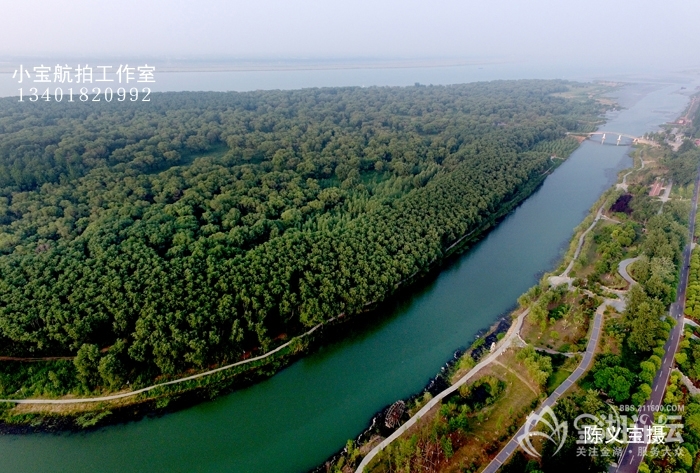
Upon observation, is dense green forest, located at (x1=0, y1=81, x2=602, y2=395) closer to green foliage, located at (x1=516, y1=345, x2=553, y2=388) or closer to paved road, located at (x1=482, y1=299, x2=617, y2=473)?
green foliage, located at (x1=516, y1=345, x2=553, y2=388)

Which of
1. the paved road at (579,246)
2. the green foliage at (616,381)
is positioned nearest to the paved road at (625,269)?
the paved road at (579,246)

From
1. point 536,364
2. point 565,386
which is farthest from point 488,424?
point 565,386

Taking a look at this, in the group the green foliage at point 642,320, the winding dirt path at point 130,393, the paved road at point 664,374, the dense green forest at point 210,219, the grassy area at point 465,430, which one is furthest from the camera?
the green foliage at point 642,320

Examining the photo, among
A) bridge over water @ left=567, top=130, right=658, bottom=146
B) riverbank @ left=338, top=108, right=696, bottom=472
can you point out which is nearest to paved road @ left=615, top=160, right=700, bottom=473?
riverbank @ left=338, top=108, right=696, bottom=472

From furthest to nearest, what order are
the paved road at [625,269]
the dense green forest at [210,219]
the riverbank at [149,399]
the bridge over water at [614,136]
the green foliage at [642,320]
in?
the bridge over water at [614,136] → the paved road at [625,269] → the green foliage at [642,320] → the dense green forest at [210,219] → the riverbank at [149,399]

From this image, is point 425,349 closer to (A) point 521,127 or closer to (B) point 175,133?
(B) point 175,133

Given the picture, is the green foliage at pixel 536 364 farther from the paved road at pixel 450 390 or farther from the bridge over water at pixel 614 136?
the bridge over water at pixel 614 136
